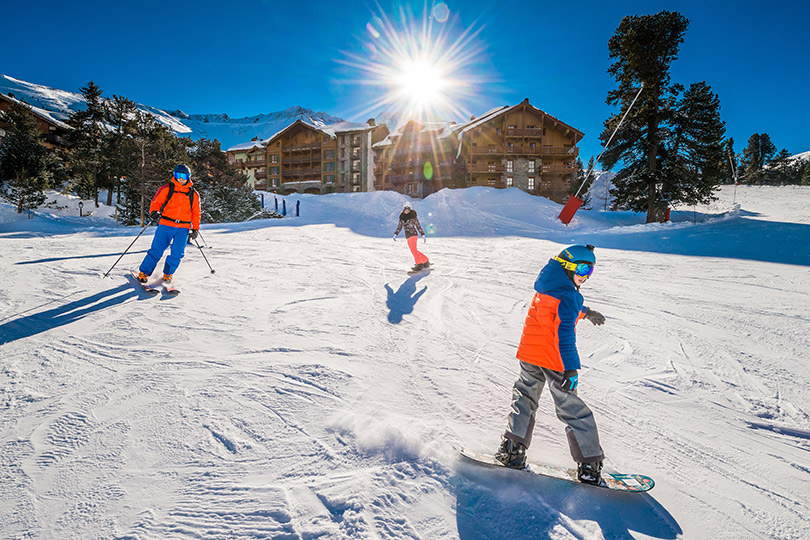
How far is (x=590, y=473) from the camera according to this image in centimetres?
206

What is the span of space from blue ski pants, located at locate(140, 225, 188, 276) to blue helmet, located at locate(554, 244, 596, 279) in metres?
5.75

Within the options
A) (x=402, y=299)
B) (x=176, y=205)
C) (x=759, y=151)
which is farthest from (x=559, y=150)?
(x=759, y=151)

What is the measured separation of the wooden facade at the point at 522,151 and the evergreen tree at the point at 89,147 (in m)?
31.9

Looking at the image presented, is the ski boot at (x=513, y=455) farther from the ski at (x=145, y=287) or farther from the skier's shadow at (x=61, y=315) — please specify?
the ski at (x=145, y=287)

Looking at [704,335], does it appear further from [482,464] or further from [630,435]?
[482,464]

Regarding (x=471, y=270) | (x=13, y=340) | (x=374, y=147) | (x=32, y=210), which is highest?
(x=374, y=147)

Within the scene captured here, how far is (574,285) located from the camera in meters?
2.24

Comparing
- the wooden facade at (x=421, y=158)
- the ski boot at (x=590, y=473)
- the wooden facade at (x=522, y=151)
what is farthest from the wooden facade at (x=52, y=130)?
the ski boot at (x=590, y=473)

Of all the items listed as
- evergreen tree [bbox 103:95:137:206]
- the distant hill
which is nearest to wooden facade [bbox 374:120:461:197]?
evergreen tree [bbox 103:95:137:206]

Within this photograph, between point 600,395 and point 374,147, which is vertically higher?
point 374,147

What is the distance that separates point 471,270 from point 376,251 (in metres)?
3.45

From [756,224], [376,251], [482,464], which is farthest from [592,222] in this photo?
[482,464]

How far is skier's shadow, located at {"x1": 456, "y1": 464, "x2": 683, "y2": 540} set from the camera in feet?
5.82

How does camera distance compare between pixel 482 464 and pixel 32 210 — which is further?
pixel 32 210
